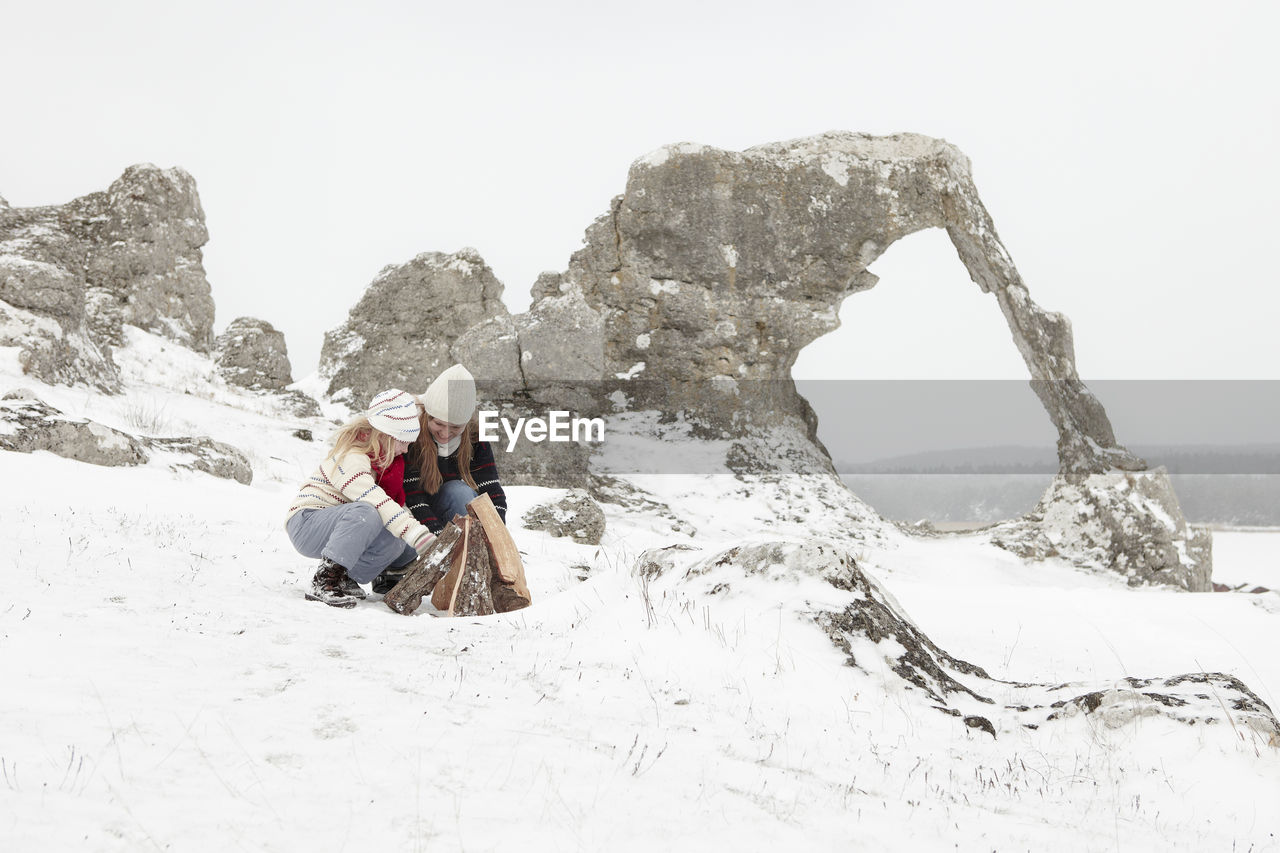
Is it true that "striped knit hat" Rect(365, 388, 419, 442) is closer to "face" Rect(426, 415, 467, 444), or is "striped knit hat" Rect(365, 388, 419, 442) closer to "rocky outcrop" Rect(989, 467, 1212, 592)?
"face" Rect(426, 415, 467, 444)

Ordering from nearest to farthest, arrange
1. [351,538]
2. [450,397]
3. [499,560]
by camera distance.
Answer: [351,538], [499,560], [450,397]

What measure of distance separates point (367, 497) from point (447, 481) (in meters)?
0.87

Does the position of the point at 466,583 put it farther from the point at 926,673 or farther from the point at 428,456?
the point at 926,673

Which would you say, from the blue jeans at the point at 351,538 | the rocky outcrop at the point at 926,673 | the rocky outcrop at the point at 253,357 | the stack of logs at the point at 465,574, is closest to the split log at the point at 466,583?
the stack of logs at the point at 465,574

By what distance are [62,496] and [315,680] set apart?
4.54 metres

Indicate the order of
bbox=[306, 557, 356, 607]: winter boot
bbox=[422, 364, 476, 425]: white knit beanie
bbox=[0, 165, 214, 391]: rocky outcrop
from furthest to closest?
bbox=[0, 165, 214, 391]: rocky outcrop, bbox=[422, 364, 476, 425]: white knit beanie, bbox=[306, 557, 356, 607]: winter boot

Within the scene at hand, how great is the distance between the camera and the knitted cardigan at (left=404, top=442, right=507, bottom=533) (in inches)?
206

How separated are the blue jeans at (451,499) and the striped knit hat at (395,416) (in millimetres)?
732

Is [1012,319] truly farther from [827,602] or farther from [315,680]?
[315,680]

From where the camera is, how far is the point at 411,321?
17562mm

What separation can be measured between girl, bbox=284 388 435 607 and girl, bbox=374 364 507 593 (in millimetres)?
197

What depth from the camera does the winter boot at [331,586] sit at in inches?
176

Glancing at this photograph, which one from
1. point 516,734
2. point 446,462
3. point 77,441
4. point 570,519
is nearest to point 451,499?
point 446,462

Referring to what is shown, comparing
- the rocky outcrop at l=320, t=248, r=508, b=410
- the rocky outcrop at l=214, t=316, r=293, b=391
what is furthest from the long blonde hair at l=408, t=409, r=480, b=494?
the rocky outcrop at l=214, t=316, r=293, b=391
